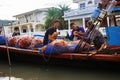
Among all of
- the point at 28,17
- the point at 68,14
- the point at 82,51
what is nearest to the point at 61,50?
the point at 82,51

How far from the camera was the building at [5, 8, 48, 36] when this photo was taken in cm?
4003

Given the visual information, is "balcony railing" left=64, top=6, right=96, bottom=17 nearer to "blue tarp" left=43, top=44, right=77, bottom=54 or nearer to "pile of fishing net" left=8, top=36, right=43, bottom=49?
"pile of fishing net" left=8, top=36, right=43, bottom=49

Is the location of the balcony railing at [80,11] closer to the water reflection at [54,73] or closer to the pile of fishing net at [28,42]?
the pile of fishing net at [28,42]

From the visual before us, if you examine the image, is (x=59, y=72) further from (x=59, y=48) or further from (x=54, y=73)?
(x=59, y=48)

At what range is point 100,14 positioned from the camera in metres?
6.74

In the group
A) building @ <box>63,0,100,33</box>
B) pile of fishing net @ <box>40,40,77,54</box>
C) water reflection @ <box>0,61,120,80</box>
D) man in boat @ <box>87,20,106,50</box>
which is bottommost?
water reflection @ <box>0,61,120,80</box>

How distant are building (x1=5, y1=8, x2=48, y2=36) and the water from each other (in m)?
27.6

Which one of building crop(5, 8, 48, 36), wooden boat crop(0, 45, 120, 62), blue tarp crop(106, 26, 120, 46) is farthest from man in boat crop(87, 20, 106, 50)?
building crop(5, 8, 48, 36)

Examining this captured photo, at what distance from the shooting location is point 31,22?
40.2m

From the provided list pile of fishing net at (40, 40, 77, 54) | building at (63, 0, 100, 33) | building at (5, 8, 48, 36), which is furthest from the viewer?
building at (5, 8, 48, 36)

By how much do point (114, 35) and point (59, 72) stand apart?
2198 millimetres

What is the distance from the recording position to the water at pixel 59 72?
22.4 feet

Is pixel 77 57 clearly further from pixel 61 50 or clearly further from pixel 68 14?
pixel 68 14

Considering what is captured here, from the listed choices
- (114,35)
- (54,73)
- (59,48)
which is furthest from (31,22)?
(114,35)
